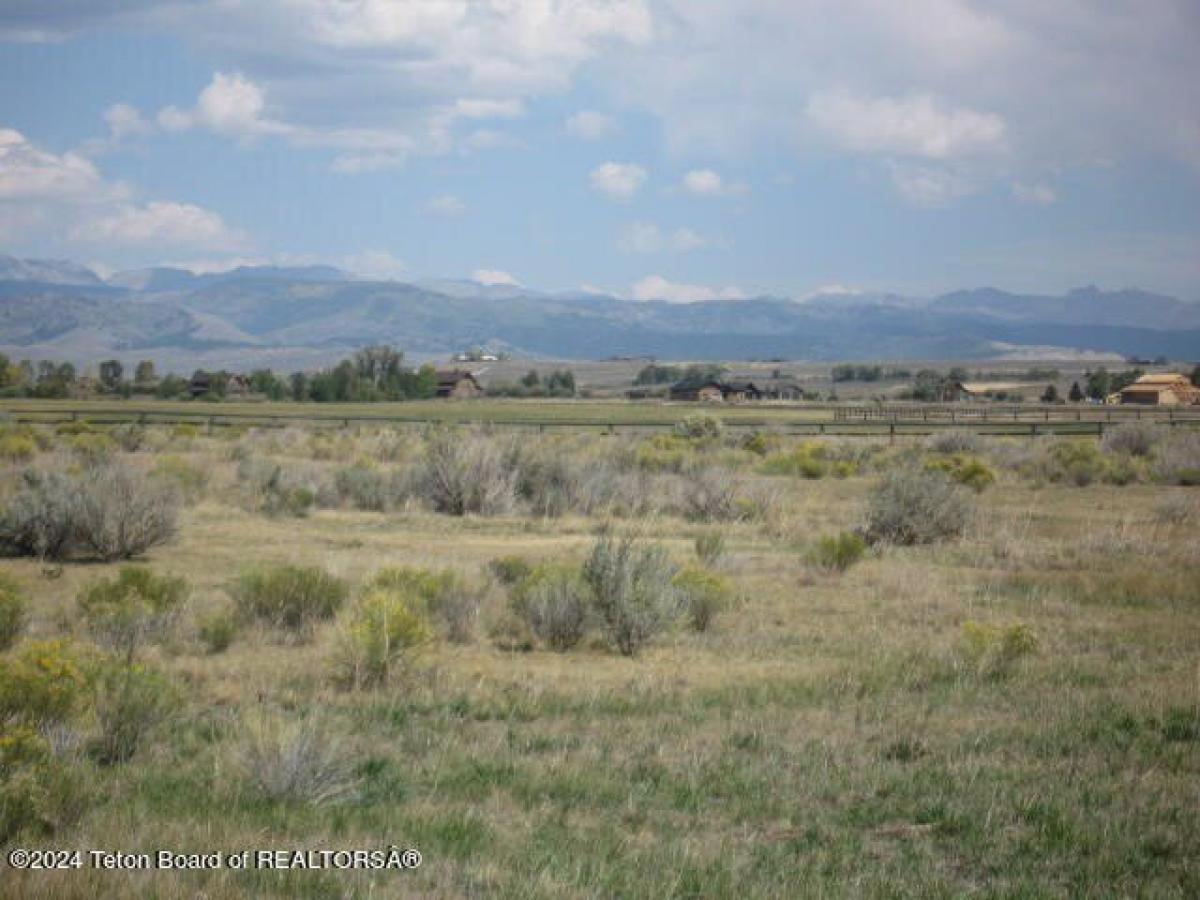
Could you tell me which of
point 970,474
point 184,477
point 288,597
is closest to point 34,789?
point 288,597

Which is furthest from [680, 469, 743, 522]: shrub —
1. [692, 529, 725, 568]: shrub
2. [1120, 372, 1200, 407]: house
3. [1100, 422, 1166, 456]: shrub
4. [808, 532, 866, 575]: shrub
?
[1120, 372, 1200, 407]: house

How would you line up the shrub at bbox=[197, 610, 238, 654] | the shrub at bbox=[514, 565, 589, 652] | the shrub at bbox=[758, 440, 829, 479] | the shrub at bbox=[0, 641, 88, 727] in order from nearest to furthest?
the shrub at bbox=[0, 641, 88, 727] → the shrub at bbox=[197, 610, 238, 654] → the shrub at bbox=[514, 565, 589, 652] → the shrub at bbox=[758, 440, 829, 479]

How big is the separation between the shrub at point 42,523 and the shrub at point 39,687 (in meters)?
13.2

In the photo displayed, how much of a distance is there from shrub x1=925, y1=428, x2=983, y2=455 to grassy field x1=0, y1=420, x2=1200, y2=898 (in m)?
29.4

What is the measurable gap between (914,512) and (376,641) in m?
15.6

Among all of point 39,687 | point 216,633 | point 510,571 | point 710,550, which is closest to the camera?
point 39,687

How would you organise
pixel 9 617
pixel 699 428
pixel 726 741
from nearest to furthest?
pixel 726 741, pixel 9 617, pixel 699 428

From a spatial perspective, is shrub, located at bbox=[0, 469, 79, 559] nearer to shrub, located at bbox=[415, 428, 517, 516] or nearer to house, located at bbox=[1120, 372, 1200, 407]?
shrub, located at bbox=[415, 428, 517, 516]

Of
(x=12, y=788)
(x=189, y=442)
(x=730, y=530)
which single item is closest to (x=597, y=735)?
(x=12, y=788)

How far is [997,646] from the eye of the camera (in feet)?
45.5

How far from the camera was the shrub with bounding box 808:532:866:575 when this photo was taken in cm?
2122

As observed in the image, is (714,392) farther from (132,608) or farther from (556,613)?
(132,608)

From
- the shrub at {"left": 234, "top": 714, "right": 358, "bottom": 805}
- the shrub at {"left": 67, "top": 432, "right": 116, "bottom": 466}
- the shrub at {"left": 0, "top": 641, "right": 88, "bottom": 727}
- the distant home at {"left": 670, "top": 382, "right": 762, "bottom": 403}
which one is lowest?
the distant home at {"left": 670, "top": 382, "right": 762, "bottom": 403}

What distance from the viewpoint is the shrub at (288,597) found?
1573 centimetres
